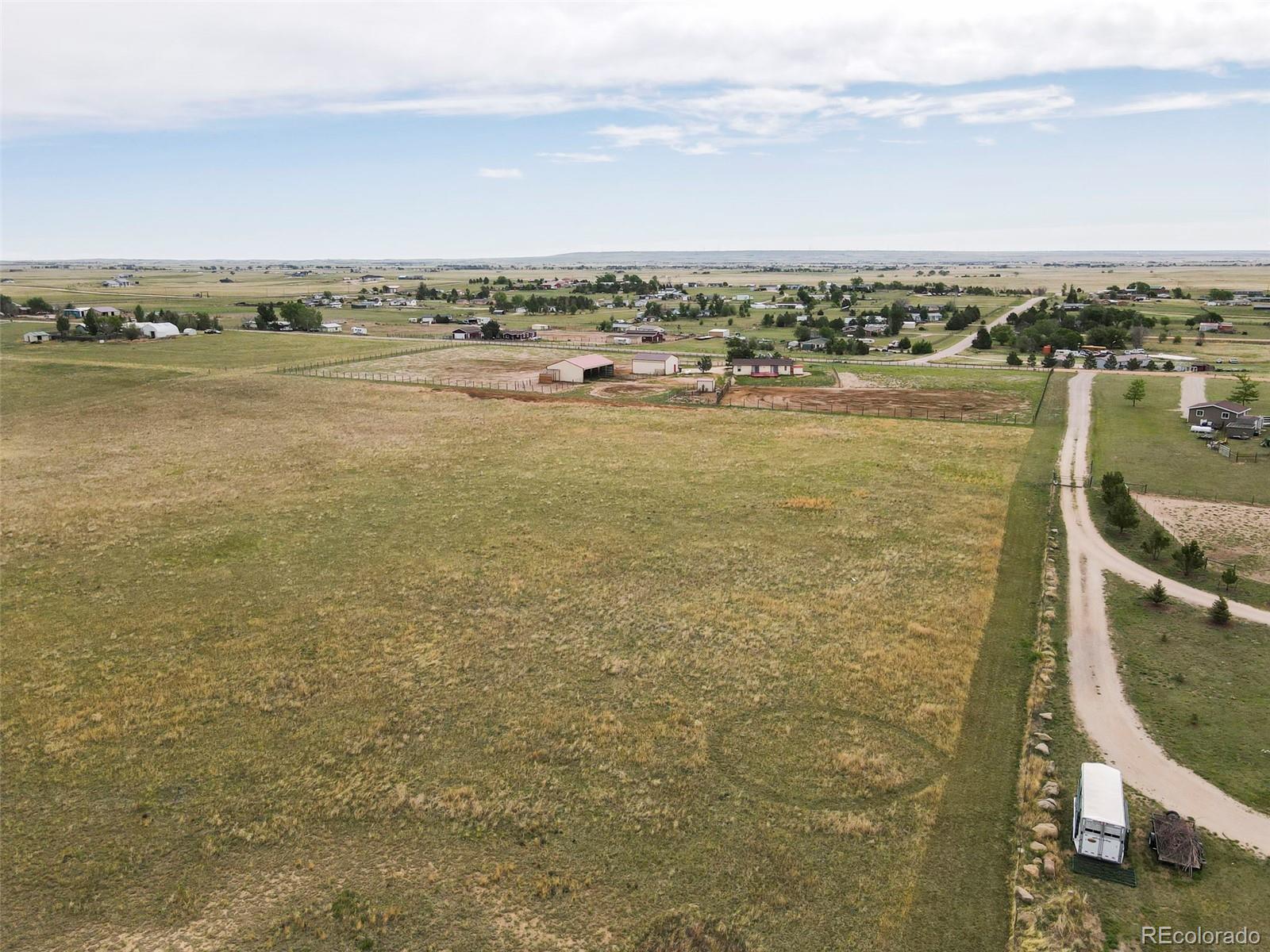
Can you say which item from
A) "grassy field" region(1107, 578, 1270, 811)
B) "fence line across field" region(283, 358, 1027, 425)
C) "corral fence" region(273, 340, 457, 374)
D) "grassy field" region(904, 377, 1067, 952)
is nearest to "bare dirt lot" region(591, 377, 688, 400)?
"fence line across field" region(283, 358, 1027, 425)

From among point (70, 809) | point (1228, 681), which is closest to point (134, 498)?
point (70, 809)

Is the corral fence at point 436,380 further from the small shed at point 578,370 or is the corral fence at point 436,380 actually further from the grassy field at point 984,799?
the grassy field at point 984,799

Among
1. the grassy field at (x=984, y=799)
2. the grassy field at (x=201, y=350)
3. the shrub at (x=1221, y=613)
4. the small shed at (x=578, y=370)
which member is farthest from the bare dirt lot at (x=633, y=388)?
the shrub at (x=1221, y=613)

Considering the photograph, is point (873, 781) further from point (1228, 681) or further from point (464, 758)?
point (1228, 681)

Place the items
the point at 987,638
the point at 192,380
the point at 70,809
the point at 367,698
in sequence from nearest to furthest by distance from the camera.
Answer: the point at 70,809
the point at 367,698
the point at 987,638
the point at 192,380

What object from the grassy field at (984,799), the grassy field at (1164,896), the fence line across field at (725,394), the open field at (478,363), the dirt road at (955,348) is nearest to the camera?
the grassy field at (1164,896)

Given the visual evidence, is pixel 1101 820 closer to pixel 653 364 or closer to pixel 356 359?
pixel 653 364
